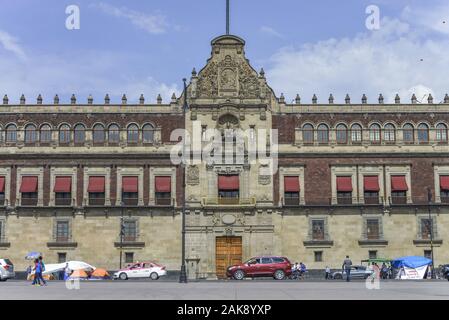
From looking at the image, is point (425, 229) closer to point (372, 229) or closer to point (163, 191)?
point (372, 229)

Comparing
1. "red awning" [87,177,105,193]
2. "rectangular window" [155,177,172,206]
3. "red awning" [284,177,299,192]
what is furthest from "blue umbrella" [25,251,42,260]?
"red awning" [284,177,299,192]

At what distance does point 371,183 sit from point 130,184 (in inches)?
805

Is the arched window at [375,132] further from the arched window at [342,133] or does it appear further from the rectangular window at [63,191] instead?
the rectangular window at [63,191]

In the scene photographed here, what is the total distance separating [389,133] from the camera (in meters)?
59.8

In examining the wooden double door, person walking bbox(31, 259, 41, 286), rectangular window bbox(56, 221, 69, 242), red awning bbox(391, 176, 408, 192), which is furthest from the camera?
red awning bbox(391, 176, 408, 192)

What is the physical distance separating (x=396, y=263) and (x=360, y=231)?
5995mm

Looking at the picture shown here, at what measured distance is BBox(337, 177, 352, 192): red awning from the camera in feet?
192

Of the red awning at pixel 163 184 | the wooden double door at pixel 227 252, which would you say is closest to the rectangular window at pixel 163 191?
the red awning at pixel 163 184

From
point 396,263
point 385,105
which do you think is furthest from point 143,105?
point 396,263

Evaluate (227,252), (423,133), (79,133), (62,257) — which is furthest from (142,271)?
(423,133)

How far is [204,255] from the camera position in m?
57.5

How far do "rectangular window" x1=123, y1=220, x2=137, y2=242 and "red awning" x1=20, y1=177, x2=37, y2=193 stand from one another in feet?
26.9

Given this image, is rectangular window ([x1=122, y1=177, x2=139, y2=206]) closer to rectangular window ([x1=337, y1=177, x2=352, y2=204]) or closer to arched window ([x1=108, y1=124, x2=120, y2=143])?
arched window ([x1=108, y1=124, x2=120, y2=143])
